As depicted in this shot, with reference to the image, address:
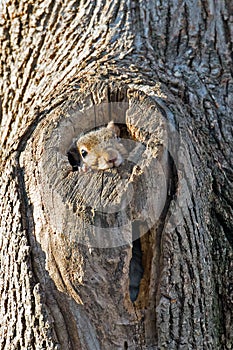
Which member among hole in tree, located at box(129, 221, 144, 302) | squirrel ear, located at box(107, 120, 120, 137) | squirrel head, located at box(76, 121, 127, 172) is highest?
squirrel ear, located at box(107, 120, 120, 137)

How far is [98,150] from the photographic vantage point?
6.64ft

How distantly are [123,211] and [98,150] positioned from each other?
228mm

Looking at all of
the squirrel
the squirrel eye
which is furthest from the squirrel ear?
the squirrel eye

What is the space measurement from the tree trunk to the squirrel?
3 cm

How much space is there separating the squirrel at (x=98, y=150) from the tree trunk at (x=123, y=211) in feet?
0.09

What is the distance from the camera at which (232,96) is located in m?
2.46

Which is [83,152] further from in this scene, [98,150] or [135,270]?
[135,270]

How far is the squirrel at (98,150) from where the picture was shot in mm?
2006

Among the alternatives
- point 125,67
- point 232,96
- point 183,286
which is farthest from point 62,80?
point 183,286

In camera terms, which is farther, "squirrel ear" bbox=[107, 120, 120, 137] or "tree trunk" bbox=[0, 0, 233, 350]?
"squirrel ear" bbox=[107, 120, 120, 137]

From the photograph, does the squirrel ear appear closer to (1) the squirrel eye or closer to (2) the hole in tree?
(1) the squirrel eye

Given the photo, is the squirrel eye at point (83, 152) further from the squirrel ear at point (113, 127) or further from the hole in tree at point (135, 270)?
the hole in tree at point (135, 270)

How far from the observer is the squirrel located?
2006mm

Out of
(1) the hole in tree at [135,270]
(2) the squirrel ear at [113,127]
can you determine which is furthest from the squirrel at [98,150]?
(1) the hole in tree at [135,270]
